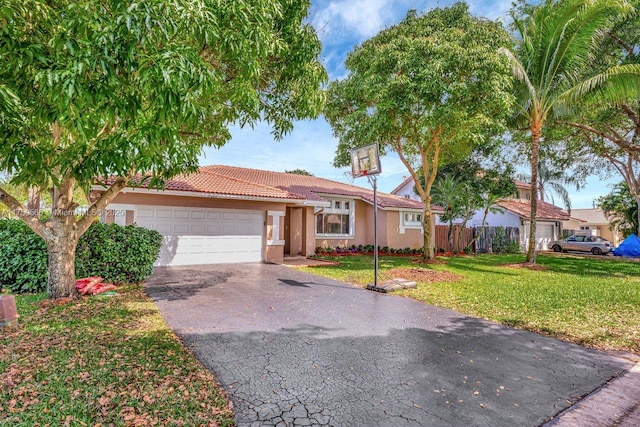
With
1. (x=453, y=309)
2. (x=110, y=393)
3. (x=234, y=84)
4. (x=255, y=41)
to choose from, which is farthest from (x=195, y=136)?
(x=453, y=309)

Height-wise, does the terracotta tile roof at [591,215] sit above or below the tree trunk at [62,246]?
above

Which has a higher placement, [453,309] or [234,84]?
[234,84]

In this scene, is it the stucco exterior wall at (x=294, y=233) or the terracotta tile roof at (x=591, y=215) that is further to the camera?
the terracotta tile roof at (x=591, y=215)

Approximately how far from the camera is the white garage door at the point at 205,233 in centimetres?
1190

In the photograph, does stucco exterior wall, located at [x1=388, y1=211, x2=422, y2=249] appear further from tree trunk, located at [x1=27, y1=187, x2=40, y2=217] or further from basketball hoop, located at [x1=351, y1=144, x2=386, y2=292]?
tree trunk, located at [x1=27, y1=187, x2=40, y2=217]

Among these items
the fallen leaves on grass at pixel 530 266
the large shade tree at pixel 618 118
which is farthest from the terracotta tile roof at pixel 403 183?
the fallen leaves on grass at pixel 530 266

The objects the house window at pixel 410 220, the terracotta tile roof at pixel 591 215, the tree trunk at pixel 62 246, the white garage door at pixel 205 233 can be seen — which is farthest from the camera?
the terracotta tile roof at pixel 591 215

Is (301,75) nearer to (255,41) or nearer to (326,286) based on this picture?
(255,41)

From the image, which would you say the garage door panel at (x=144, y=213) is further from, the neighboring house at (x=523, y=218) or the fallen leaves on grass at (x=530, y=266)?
the neighboring house at (x=523, y=218)

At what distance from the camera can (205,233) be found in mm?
12891

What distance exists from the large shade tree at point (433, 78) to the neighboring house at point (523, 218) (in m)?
13.1

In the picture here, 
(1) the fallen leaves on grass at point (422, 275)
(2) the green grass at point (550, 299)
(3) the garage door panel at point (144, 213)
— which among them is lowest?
(2) the green grass at point (550, 299)

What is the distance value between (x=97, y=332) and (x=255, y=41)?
523cm

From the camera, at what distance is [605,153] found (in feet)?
66.1
